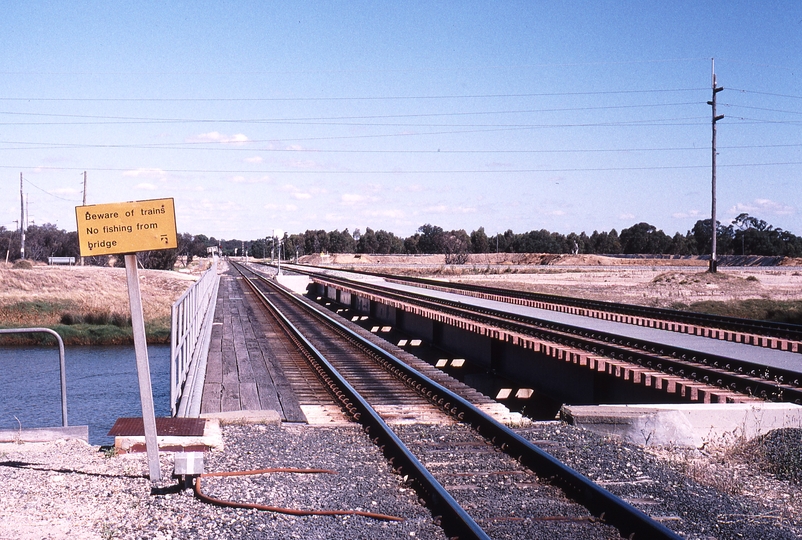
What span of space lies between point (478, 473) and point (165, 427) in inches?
136

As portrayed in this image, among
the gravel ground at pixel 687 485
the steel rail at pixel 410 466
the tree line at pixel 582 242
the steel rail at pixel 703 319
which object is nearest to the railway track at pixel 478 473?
the steel rail at pixel 410 466

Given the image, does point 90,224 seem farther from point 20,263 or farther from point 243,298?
point 20,263

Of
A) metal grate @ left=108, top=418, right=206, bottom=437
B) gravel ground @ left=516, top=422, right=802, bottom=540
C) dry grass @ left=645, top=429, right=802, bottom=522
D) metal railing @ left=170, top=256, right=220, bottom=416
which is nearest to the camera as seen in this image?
gravel ground @ left=516, top=422, right=802, bottom=540

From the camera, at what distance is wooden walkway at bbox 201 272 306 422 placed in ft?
36.4

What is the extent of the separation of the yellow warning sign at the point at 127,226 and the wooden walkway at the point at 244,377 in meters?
4.21

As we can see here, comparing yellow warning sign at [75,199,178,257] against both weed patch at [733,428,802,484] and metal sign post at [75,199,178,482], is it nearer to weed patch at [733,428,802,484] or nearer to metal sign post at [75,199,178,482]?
metal sign post at [75,199,178,482]

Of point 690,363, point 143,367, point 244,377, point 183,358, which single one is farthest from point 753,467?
point 244,377

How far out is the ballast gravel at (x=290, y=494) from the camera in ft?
18.7

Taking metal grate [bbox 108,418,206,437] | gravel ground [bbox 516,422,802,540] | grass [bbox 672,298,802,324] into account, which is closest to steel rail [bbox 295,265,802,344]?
grass [bbox 672,298,802,324]

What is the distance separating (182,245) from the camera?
14525 centimetres

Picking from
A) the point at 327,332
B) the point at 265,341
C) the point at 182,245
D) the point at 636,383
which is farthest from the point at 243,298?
the point at 182,245

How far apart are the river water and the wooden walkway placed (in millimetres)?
2487

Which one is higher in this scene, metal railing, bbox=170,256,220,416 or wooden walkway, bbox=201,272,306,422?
Answer: metal railing, bbox=170,256,220,416

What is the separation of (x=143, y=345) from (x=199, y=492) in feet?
4.64
